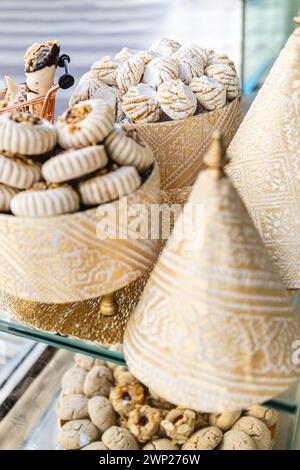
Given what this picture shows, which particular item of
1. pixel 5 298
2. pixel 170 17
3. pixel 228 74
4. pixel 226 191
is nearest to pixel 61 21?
pixel 170 17

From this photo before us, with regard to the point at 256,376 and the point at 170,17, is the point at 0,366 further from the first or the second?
the point at 170,17

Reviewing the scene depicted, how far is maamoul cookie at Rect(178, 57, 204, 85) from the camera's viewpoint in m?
0.60

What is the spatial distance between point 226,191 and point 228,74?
0.99 feet

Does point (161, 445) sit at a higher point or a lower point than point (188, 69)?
lower

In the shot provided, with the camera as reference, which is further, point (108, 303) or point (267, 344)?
point (108, 303)

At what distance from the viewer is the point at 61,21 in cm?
163

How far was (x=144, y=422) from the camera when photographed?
0.48 meters

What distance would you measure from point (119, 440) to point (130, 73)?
1.24 ft

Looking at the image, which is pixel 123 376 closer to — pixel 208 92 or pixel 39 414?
pixel 39 414

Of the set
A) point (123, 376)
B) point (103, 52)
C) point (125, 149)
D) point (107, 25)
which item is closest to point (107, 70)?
point (125, 149)

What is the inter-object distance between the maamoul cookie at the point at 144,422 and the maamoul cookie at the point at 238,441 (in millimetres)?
64

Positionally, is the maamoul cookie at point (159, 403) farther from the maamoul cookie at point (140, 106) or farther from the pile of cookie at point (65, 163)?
the maamoul cookie at point (140, 106)
